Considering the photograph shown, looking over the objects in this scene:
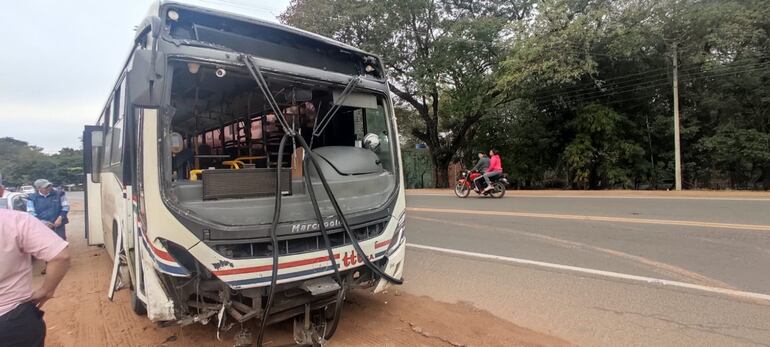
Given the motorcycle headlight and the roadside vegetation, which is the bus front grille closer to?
the motorcycle headlight

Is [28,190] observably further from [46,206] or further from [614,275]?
[614,275]

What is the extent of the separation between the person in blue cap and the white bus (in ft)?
13.9

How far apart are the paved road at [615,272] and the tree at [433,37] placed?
14.1 meters

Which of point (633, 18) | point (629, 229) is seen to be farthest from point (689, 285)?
point (633, 18)

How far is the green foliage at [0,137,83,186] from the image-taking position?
55.1 m

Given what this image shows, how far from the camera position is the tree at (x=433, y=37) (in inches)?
883

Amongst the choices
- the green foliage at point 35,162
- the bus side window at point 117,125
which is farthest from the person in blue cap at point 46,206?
the green foliage at point 35,162

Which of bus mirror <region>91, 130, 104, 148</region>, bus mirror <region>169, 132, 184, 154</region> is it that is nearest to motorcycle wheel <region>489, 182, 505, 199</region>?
bus mirror <region>91, 130, 104, 148</region>

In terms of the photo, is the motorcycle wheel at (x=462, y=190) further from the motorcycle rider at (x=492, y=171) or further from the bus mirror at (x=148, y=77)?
the bus mirror at (x=148, y=77)

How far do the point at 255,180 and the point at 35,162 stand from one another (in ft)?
247

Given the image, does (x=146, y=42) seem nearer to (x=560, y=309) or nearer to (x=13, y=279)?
(x=13, y=279)

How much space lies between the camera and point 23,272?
7.86ft

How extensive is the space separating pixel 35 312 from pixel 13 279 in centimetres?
22

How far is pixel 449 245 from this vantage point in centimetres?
772
